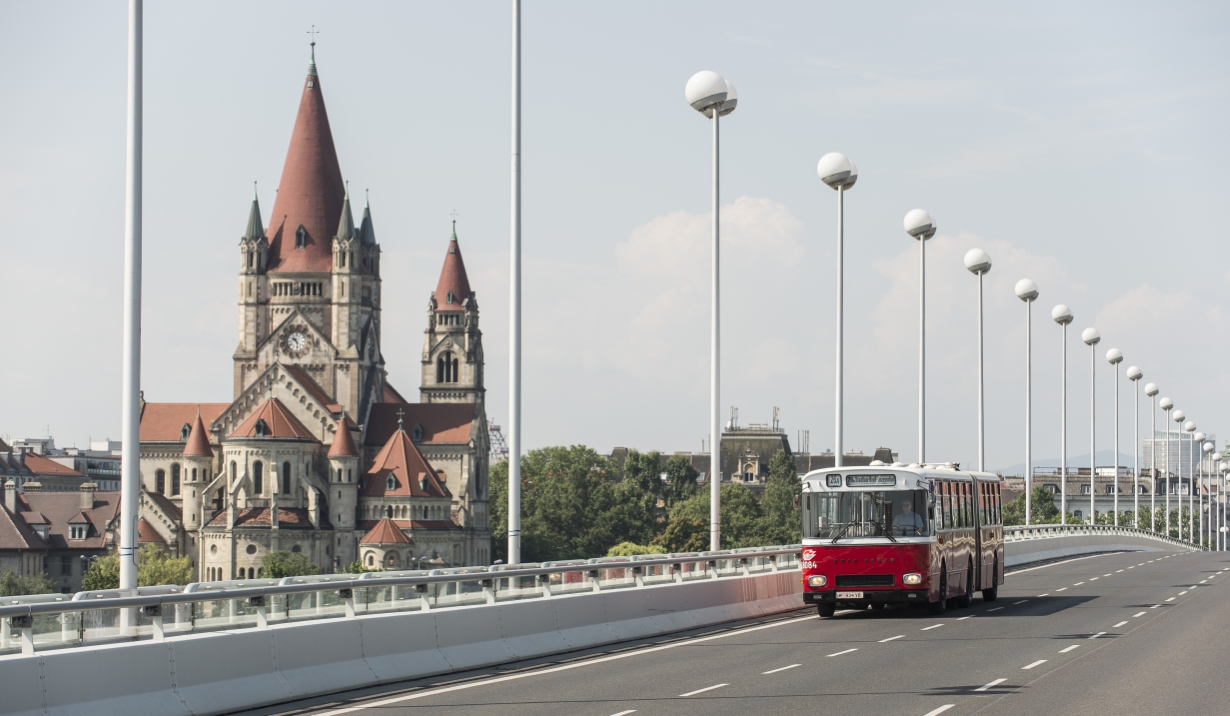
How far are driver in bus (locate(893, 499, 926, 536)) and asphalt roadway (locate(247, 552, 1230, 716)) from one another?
1.44 metres

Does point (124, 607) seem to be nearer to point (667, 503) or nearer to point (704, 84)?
point (704, 84)

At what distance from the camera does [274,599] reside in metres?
15.4

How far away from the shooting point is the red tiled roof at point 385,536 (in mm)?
122500

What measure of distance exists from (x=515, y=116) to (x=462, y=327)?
121 m

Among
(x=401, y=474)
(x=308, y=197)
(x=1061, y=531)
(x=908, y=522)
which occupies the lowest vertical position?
(x=1061, y=531)

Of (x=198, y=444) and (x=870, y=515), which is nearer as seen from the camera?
(x=870, y=515)

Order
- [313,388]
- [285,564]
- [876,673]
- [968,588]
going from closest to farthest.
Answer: [876,673], [968,588], [285,564], [313,388]

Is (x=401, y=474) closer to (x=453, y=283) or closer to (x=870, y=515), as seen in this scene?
(x=453, y=283)

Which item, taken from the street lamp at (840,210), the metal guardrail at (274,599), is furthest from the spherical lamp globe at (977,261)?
the metal guardrail at (274,599)

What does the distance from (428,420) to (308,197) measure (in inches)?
840

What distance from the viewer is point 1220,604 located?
96.7 feet

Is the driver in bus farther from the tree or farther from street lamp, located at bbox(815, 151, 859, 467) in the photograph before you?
the tree

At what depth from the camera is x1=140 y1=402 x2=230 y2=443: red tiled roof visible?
13375 cm

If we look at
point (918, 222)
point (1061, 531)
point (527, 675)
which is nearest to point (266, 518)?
point (1061, 531)
